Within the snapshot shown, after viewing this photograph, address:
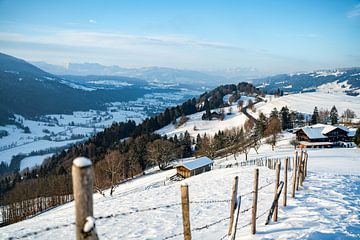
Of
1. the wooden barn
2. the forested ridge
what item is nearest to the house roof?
the wooden barn

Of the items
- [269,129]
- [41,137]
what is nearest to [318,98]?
[269,129]

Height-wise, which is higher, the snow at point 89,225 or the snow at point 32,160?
the snow at point 89,225

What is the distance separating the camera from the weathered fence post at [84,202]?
275 cm

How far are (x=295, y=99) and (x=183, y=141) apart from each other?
78207 mm

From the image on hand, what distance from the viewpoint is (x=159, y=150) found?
189 ft

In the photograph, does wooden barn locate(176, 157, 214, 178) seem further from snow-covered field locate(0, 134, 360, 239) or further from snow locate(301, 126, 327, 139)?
snow-covered field locate(0, 134, 360, 239)

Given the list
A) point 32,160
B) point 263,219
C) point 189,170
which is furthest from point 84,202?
point 32,160

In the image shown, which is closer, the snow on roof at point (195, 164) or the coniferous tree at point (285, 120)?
the snow on roof at point (195, 164)

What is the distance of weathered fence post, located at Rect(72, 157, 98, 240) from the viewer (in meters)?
2.75

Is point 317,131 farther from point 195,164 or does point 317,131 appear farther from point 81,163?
point 81,163

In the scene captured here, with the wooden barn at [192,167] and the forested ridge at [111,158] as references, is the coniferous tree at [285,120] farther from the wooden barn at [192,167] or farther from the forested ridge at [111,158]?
the wooden barn at [192,167]

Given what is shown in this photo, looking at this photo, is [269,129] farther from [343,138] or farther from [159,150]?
[159,150]

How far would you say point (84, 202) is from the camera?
2838 millimetres

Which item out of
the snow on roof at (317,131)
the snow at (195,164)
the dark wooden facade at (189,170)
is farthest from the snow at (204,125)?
the dark wooden facade at (189,170)
